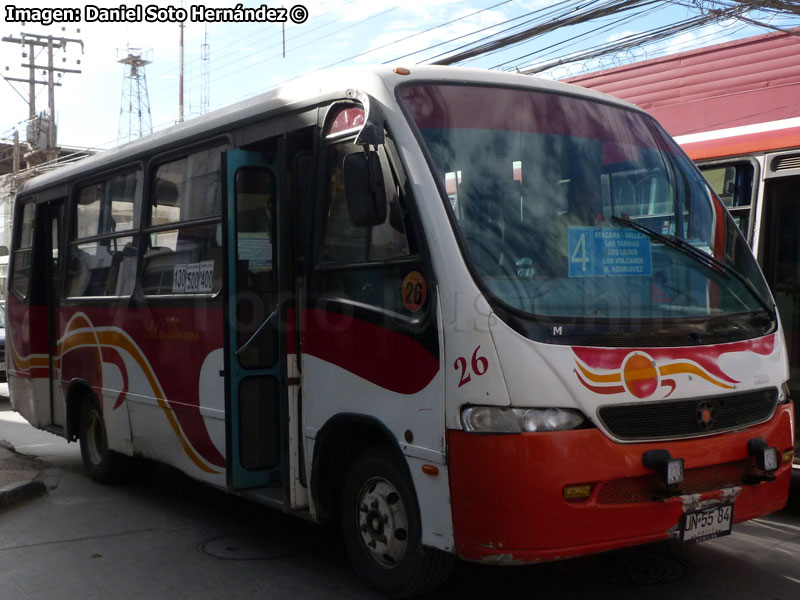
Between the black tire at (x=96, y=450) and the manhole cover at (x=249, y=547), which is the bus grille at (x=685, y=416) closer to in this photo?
the manhole cover at (x=249, y=547)

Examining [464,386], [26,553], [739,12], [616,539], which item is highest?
[739,12]

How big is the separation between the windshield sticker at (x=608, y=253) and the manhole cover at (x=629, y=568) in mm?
1754

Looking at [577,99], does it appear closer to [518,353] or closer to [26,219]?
[518,353]

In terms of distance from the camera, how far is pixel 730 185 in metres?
7.55

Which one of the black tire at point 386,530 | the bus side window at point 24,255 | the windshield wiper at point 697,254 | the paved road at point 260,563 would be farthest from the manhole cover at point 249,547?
the bus side window at point 24,255

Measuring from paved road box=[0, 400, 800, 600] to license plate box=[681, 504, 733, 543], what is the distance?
1.69 feet

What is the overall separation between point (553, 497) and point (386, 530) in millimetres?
1100

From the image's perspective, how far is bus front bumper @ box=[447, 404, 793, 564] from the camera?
4438 mm

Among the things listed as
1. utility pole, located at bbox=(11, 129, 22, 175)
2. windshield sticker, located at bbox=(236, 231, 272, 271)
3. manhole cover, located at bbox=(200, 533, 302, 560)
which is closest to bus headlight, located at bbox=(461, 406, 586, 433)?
windshield sticker, located at bbox=(236, 231, 272, 271)

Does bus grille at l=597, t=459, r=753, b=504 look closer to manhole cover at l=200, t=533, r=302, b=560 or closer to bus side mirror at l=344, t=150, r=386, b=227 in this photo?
bus side mirror at l=344, t=150, r=386, b=227

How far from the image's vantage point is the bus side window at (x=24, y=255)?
985cm

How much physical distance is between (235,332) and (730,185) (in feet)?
13.0

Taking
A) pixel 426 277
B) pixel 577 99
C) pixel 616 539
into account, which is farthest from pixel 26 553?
pixel 577 99

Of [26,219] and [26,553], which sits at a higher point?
[26,219]
